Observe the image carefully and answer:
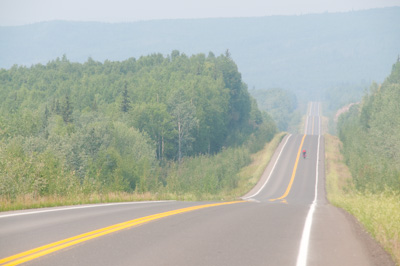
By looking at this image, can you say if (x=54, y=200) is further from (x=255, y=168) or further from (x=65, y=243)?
(x=255, y=168)

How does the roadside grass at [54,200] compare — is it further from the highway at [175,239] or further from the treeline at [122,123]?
the highway at [175,239]

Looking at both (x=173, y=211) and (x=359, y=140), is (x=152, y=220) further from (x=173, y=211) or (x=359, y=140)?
(x=359, y=140)

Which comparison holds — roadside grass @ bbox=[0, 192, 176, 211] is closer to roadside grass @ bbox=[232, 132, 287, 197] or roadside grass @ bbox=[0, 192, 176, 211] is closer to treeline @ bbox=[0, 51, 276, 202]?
treeline @ bbox=[0, 51, 276, 202]

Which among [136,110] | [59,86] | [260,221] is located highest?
[59,86]

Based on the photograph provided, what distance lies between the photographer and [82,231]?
31.6ft

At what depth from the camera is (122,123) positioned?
67.6 m

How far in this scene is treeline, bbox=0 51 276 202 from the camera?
40.0m

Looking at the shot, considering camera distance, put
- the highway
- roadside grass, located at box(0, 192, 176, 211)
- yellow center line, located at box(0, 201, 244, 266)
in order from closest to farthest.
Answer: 1. yellow center line, located at box(0, 201, 244, 266)
2. the highway
3. roadside grass, located at box(0, 192, 176, 211)

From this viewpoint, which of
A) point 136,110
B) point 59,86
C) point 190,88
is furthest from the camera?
point 59,86

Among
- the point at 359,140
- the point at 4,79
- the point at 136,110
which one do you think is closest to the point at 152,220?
the point at 136,110

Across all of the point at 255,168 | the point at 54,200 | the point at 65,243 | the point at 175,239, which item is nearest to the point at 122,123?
the point at 255,168

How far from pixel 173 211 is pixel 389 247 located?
6.40m

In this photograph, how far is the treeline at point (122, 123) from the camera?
131ft

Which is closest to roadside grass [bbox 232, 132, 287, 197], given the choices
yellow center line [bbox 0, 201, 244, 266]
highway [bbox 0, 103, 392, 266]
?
A: highway [bbox 0, 103, 392, 266]
